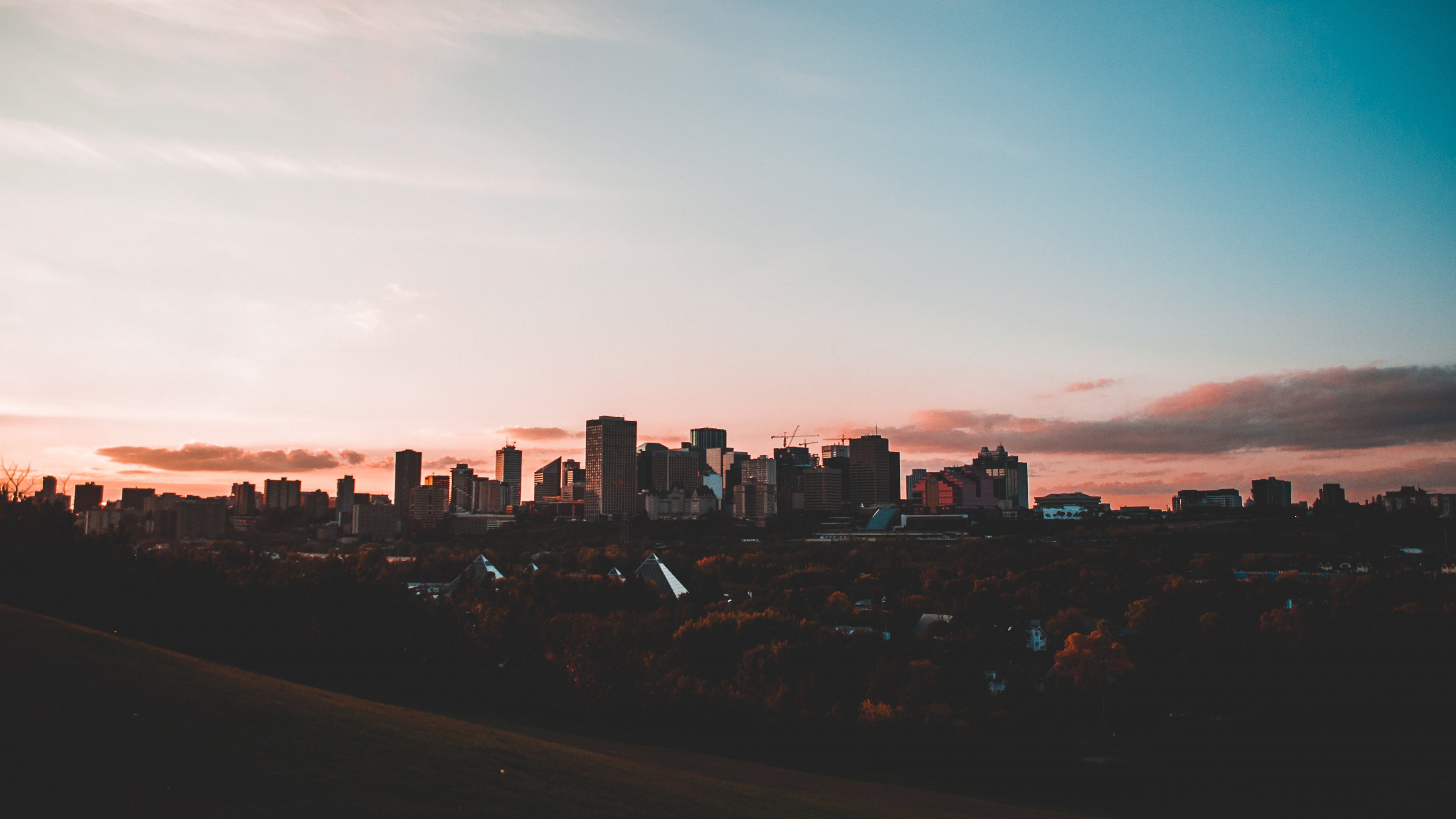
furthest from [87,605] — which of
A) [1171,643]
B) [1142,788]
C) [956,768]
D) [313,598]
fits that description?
[1171,643]

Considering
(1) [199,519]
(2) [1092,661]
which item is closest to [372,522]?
(1) [199,519]

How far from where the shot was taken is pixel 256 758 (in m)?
12.0

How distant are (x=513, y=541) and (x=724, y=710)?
127m

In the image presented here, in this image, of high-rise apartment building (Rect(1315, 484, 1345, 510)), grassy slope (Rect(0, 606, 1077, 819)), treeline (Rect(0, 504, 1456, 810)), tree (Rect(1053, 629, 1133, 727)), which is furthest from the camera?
high-rise apartment building (Rect(1315, 484, 1345, 510))

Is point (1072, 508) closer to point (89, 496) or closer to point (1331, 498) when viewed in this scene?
point (1331, 498)

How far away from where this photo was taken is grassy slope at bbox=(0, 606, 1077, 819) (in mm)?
10336

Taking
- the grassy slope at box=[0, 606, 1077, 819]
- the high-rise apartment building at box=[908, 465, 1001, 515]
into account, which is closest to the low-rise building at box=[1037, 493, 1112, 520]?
the high-rise apartment building at box=[908, 465, 1001, 515]

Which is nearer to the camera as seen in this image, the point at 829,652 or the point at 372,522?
the point at 829,652

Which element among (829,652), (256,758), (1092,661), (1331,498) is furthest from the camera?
(1331,498)

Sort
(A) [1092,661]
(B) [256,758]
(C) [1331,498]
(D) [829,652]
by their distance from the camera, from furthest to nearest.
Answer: (C) [1331,498] → (A) [1092,661] → (D) [829,652] → (B) [256,758]

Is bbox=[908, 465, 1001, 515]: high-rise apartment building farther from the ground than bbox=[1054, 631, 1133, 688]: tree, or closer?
farther from the ground

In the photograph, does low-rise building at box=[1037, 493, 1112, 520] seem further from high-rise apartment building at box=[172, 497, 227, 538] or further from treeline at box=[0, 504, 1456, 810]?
high-rise apartment building at box=[172, 497, 227, 538]

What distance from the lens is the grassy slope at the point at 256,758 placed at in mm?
10336

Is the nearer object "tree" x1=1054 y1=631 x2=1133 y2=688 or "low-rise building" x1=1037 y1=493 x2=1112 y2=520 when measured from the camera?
"tree" x1=1054 y1=631 x2=1133 y2=688
